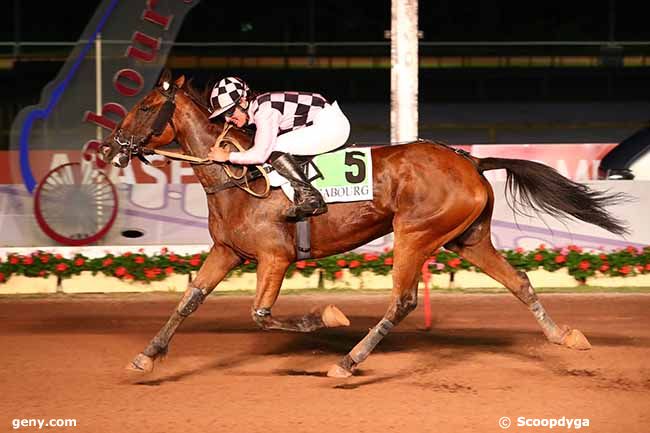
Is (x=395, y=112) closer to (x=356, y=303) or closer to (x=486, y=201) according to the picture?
(x=356, y=303)

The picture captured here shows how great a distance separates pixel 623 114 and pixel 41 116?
1673 centimetres

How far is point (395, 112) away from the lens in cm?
1132

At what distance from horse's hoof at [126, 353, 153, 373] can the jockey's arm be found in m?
1.40

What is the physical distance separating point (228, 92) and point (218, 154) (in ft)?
1.33

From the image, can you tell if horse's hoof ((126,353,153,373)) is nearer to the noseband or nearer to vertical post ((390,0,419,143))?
the noseband

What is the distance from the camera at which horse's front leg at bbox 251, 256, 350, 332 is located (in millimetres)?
7285

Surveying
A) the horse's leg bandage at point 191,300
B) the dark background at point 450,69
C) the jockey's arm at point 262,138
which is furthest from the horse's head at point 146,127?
the dark background at point 450,69

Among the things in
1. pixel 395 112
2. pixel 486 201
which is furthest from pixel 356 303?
pixel 486 201

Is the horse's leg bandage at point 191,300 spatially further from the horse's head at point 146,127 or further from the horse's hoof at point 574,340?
the horse's hoof at point 574,340

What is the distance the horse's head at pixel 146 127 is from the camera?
294 inches

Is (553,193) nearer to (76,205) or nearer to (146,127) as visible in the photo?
(146,127)

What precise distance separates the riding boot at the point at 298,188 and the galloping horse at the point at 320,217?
3.7 inches

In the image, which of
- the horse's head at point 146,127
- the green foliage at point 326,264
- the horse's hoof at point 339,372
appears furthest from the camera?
the green foliage at point 326,264

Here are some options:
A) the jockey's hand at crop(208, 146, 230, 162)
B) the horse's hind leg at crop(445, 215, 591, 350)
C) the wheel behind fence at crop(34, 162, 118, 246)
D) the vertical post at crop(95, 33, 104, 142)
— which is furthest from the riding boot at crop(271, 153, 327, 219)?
the vertical post at crop(95, 33, 104, 142)
